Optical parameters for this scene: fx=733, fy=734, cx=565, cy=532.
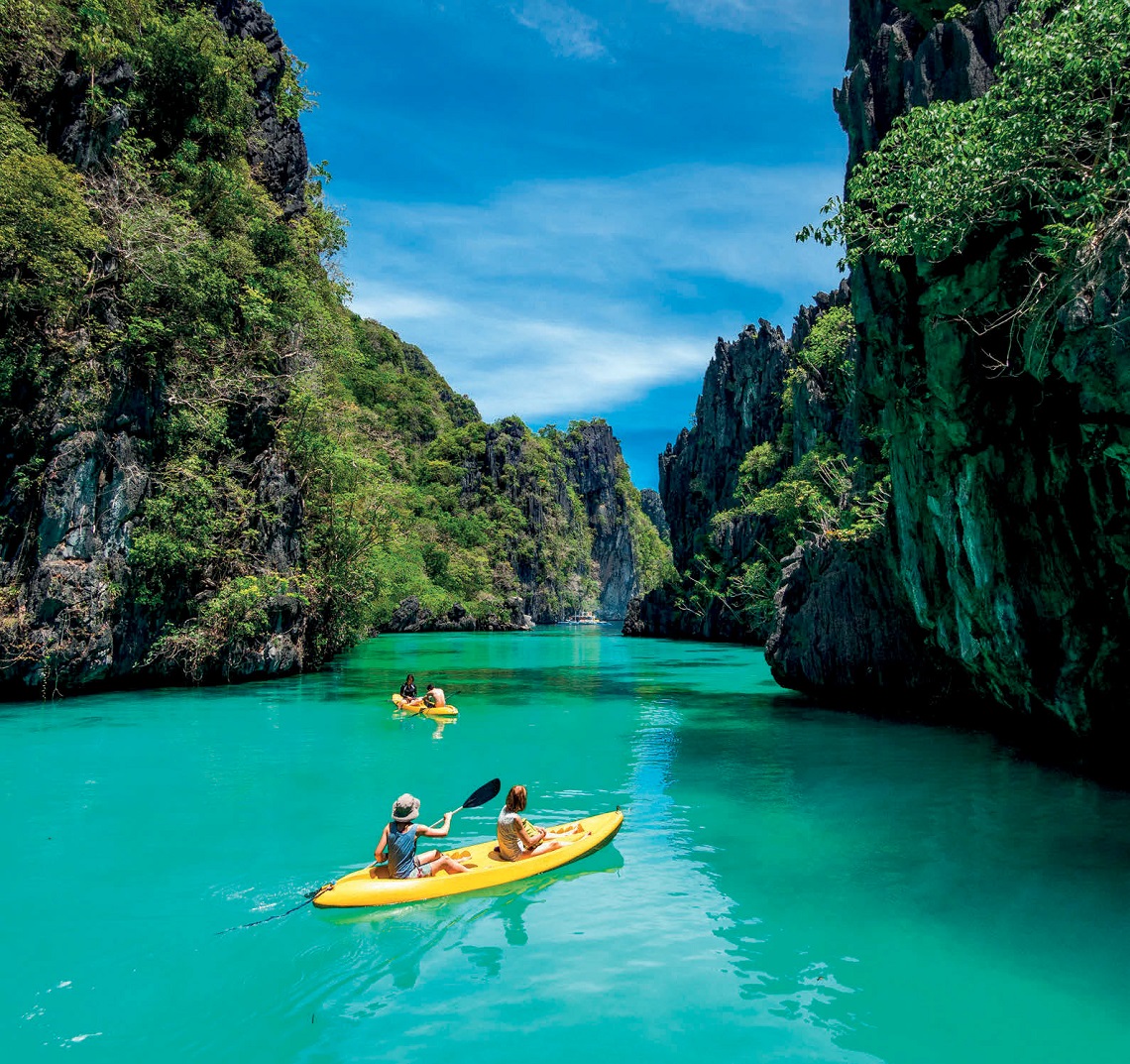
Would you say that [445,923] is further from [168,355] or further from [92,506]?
[168,355]

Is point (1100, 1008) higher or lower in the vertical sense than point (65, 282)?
lower

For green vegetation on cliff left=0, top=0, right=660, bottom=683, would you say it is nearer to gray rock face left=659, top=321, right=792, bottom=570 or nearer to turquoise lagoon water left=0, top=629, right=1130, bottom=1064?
turquoise lagoon water left=0, top=629, right=1130, bottom=1064

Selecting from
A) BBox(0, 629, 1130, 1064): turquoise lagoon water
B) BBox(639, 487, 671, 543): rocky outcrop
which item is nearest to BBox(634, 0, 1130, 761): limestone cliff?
BBox(0, 629, 1130, 1064): turquoise lagoon water

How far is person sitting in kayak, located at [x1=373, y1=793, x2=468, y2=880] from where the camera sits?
7168 mm

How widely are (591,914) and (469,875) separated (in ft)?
4.29

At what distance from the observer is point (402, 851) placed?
7176mm

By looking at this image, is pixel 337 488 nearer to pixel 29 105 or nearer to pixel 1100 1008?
pixel 29 105

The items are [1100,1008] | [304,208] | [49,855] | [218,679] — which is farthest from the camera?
[304,208]

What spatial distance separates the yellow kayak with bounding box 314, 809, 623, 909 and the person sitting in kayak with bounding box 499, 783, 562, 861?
0.10 meters

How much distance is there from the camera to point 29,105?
823 inches

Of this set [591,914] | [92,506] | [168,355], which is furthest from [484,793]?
[168,355]

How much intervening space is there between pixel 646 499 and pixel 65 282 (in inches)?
5998

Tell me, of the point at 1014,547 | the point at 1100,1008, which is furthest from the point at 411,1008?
the point at 1014,547

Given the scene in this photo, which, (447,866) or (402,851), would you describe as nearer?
(402,851)
